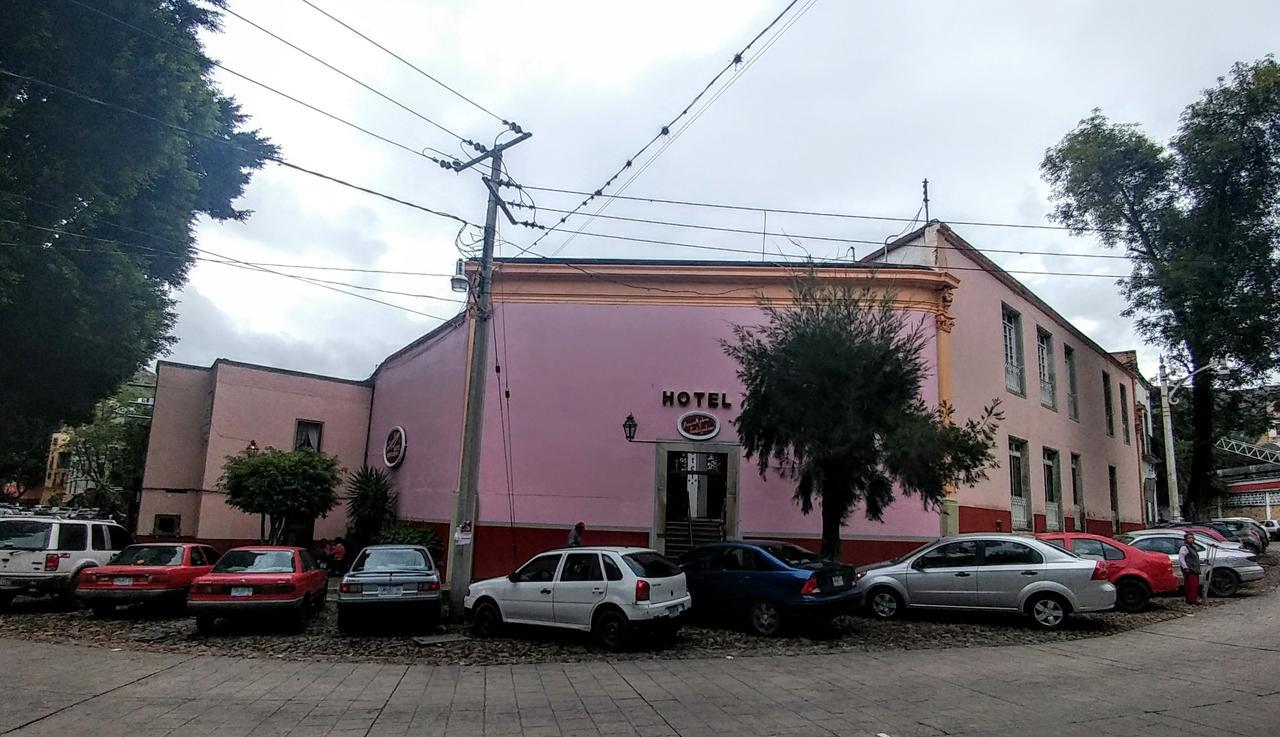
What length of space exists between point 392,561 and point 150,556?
4.72m

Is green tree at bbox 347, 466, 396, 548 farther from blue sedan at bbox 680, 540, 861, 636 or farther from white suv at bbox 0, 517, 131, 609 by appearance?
blue sedan at bbox 680, 540, 861, 636

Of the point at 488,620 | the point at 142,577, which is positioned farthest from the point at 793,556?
the point at 142,577

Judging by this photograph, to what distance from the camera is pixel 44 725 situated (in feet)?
21.8

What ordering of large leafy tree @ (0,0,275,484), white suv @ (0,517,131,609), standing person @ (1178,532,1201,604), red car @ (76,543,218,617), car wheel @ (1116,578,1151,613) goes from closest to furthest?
red car @ (76,543,218,617), white suv @ (0,517,131,609), car wheel @ (1116,578,1151,613), large leafy tree @ (0,0,275,484), standing person @ (1178,532,1201,604)

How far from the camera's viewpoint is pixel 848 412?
13039 millimetres

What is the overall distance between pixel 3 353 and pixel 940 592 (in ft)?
64.2

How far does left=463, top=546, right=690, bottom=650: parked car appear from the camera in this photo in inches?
413

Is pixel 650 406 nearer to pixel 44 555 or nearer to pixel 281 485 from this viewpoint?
pixel 281 485

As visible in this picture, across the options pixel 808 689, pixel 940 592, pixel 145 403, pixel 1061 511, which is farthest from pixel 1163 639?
pixel 145 403

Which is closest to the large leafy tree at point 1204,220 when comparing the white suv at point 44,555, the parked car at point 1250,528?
the parked car at point 1250,528

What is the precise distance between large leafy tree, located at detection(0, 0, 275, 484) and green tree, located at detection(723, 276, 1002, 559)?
1227cm

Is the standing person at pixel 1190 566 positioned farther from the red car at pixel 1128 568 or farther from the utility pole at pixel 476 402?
the utility pole at pixel 476 402

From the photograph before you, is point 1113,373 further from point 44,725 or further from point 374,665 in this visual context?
point 44,725

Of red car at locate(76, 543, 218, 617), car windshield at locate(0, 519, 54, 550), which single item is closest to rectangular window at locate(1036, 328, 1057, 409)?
red car at locate(76, 543, 218, 617)
